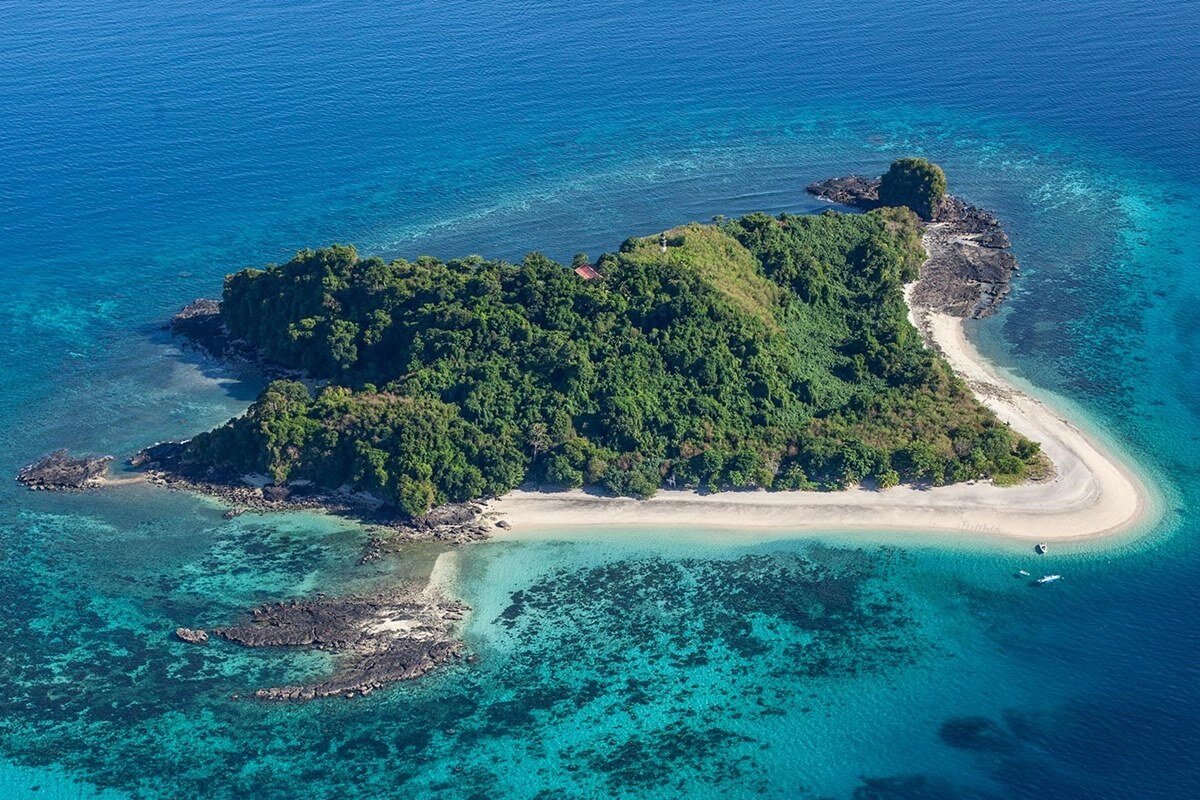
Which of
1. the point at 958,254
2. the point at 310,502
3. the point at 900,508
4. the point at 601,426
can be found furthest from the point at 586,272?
the point at 958,254

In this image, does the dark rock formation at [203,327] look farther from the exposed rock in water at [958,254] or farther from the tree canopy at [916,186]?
the tree canopy at [916,186]

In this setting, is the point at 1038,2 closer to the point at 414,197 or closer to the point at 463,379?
the point at 414,197

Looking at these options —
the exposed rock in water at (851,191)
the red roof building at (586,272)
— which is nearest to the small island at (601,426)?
the red roof building at (586,272)

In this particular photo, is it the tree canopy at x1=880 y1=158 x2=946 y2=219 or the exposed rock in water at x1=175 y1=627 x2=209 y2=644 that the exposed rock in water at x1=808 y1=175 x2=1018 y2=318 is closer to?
the tree canopy at x1=880 y1=158 x2=946 y2=219

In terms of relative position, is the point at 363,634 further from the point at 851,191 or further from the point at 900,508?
the point at 851,191

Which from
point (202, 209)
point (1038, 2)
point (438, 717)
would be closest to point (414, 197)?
point (202, 209)

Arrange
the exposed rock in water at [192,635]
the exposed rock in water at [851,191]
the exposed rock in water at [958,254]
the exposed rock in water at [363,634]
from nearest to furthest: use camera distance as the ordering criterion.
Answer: the exposed rock in water at [363,634], the exposed rock in water at [192,635], the exposed rock in water at [958,254], the exposed rock in water at [851,191]
